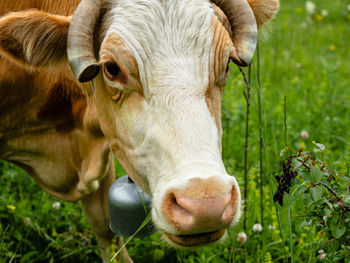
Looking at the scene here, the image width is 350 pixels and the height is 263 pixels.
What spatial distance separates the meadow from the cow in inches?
16.0

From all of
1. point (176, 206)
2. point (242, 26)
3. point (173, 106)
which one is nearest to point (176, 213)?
point (176, 206)

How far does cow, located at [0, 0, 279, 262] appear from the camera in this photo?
2.27 meters

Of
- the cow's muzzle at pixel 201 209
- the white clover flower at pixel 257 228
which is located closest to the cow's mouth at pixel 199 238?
the cow's muzzle at pixel 201 209

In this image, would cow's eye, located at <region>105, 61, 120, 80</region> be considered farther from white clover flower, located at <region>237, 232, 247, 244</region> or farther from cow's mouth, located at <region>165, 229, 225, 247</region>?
white clover flower, located at <region>237, 232, 247, 244</region>

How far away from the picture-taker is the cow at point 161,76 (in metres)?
2.27

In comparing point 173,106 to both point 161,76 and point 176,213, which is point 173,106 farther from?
point 176,213

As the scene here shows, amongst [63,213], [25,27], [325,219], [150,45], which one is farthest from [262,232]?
[25,27]

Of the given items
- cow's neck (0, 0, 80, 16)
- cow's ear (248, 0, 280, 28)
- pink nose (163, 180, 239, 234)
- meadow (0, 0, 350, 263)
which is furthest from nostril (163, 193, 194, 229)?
cow's neck (0, 0, 80, 16)

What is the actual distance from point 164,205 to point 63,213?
7.77 ft

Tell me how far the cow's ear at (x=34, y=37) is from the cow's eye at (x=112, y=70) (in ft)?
1.43

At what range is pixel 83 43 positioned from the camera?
8.76 feet

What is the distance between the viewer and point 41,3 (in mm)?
3549

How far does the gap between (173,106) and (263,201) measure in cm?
206

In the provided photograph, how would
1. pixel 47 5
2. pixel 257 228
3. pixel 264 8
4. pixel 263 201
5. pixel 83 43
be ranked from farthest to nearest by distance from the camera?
1. pixel 263 201
2. pixel 257 228
3. pixel 47 5
4. pixel 264 8
5. pixel 83 43
